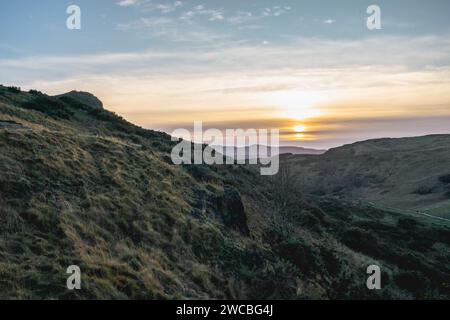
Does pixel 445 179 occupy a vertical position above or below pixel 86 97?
below

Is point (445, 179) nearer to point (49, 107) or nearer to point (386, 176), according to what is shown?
point (386, 176)

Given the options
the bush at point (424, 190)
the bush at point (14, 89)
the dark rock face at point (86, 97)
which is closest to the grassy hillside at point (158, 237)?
the bush at point (14, 89)

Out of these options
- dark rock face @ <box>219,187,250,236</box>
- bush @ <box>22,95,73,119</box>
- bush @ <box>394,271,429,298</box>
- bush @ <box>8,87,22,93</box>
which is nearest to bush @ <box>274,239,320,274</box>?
dark rock face @ <box>219,187,250,236</box>

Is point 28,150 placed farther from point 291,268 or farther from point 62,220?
point 291,268

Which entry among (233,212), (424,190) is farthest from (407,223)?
(424,190)

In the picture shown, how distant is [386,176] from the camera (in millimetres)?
119188

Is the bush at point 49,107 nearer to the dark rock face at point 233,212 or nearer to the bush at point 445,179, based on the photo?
the dark rock face at point 233,212

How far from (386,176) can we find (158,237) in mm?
110763

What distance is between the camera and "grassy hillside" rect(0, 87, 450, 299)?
14.9 meters

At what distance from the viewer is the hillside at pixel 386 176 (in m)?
84.9

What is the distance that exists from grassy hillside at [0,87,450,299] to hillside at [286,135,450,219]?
39587 mm

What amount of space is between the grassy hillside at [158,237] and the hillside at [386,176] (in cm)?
3959

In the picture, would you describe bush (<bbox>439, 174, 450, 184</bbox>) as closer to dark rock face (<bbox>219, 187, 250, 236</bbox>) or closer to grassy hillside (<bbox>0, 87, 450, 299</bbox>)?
grassy hillside (<bbox>0, 87, 450, 299</bbox>)

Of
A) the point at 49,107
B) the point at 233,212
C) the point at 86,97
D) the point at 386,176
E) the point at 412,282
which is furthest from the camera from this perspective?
the point at 386,176
